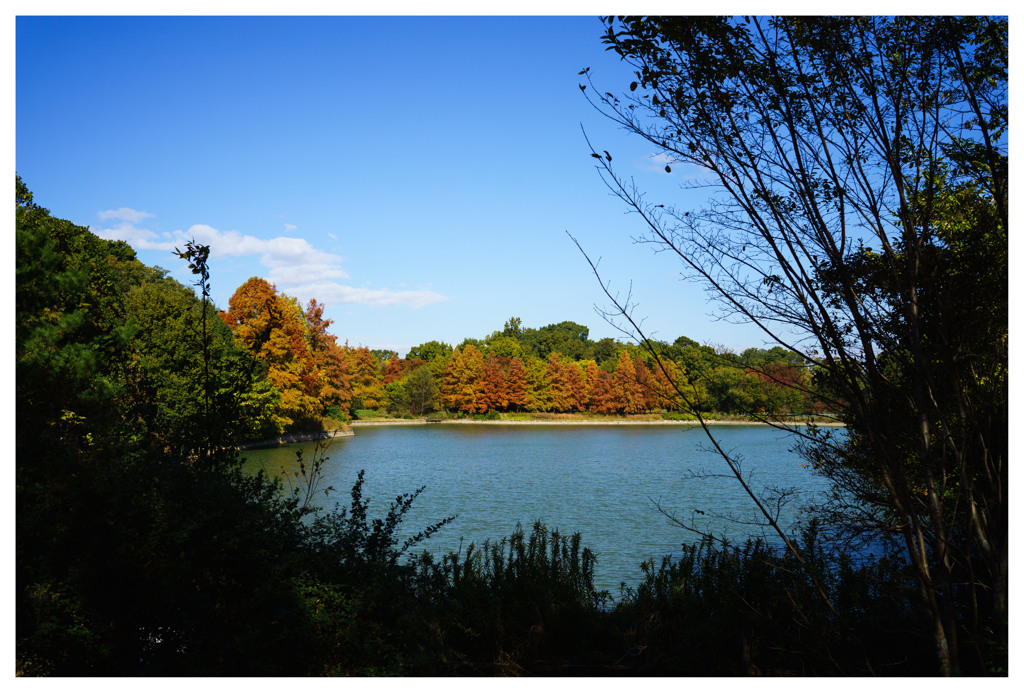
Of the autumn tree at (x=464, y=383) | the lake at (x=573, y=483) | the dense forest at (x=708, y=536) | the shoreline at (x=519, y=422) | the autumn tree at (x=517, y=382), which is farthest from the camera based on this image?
the autumn tree at (x=517, y=382)

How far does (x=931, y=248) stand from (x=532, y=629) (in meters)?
3.76

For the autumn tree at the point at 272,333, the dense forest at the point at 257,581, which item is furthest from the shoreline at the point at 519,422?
the dense forest at the point at 257,581

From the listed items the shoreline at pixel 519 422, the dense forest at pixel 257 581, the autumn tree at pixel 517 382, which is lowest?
the shoreline at pixel 519 422

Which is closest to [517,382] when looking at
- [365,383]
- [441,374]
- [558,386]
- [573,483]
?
[558,386]

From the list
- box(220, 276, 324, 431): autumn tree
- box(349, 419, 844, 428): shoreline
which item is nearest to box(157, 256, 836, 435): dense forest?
box(220, 276, 324, 431): autumn tree

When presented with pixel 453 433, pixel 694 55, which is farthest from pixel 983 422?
pixel 453 433

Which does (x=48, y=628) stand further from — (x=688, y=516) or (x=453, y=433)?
(x=453, y=433)

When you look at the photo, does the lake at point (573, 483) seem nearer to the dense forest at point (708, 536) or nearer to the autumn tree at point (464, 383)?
the dense forest at point (708, 536)

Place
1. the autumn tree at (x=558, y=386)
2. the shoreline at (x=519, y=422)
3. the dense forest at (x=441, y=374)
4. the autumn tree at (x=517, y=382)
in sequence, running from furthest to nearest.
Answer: the autumn tree at (x=517, y=382)
the autumn tree at (x=558, y=386)
the shoreline at (x=519, y=422)
the dense forest at (x=441, y=374)

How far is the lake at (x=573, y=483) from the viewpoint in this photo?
10312 mm

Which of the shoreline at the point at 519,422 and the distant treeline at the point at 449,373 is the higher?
the distant treeline at the point at 449,373

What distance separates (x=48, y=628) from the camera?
11.0ft

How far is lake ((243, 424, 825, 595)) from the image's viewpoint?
406 inches

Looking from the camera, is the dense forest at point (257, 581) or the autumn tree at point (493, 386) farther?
the autumn tree at point (493, 386)
